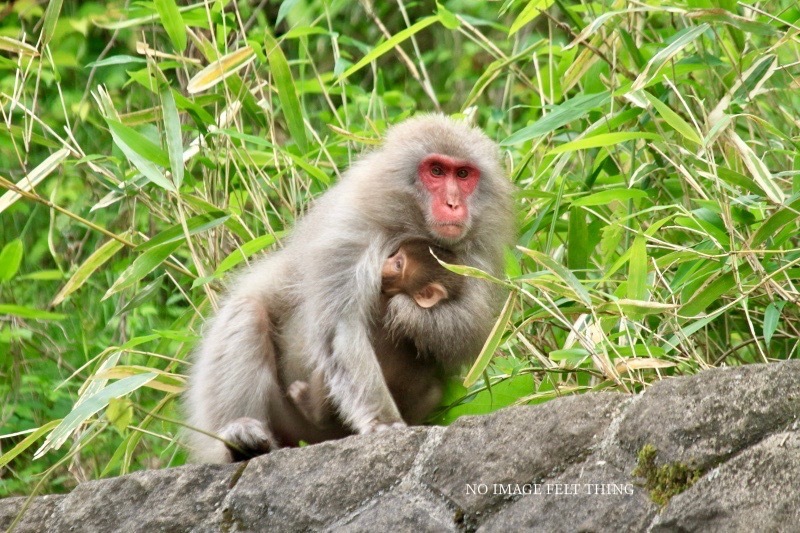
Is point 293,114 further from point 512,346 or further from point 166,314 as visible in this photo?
point 166,314

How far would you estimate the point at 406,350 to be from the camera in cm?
457

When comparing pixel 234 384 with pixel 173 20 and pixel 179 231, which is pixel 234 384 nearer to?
pixel 179 231

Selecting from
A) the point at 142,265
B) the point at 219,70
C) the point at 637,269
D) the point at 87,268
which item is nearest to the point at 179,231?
the point at 142,265

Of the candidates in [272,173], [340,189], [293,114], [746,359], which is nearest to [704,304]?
[746,359]

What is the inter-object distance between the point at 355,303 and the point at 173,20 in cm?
158

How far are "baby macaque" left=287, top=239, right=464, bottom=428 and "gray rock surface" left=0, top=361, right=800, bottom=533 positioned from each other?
0.80 metres

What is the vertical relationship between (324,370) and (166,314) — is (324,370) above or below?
above

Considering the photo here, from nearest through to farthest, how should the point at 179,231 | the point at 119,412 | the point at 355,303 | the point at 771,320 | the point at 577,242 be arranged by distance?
the point at 119,412
the point at 771,320
the point at 355,303
the point at 179,231
the point at 577,242

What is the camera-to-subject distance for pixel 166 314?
7.62 m

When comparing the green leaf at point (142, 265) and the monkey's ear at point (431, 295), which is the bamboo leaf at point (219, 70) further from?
the monkey's ear at point (431, 295)

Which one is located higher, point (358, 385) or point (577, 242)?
point (577, 242)

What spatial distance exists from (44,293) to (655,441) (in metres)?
5.54

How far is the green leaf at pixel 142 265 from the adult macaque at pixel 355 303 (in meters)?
0.34

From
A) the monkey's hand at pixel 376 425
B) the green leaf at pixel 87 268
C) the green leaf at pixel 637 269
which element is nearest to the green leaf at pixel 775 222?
the green leaf at pixel 637 269
